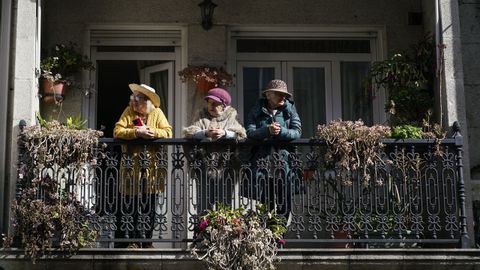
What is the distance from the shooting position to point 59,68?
1152 centimetres

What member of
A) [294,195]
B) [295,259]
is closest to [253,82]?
[294,195]

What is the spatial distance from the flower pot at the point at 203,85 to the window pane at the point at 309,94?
133 cm

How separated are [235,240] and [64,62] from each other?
3762mm

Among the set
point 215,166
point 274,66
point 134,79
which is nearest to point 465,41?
point 274,66

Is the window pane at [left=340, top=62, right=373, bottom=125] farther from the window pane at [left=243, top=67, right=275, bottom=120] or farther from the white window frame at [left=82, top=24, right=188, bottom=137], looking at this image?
the white window frame at [left=82, top=24, right=188, bottom=137]

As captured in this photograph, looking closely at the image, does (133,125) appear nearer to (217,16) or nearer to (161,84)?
(161,84)

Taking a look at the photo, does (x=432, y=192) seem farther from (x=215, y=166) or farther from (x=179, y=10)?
(x=179, y=10)

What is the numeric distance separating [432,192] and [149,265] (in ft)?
10.9

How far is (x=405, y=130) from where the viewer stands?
10.2 meters

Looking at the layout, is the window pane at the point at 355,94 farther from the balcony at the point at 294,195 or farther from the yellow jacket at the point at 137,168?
the yellow jacket at the point at 137,168

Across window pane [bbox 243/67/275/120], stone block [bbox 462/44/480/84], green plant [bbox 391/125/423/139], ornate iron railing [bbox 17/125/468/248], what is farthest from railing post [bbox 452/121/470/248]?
window pane [bbox 243/67/275/120]

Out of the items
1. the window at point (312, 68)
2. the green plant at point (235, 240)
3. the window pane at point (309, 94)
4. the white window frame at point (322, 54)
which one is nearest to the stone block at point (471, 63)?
the white window frame at point (322, 54)

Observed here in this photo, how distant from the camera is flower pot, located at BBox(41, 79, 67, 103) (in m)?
11.1

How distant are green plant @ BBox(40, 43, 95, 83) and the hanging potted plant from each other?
1.29 meters
